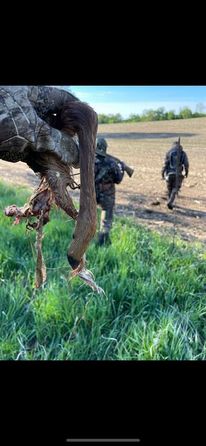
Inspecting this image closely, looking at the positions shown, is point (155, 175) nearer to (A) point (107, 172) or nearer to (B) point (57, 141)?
(A) point (107, 172)

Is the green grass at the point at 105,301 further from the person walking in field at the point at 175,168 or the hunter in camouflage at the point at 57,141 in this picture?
the hunter in camouflage at the point at 57,141

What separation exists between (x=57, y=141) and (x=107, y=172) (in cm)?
87

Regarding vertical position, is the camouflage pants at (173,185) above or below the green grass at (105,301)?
above

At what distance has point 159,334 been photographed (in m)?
1.70

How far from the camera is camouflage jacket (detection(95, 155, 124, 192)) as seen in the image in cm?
194

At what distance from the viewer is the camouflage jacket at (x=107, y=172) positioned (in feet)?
6.36

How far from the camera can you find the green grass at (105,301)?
5.57 feet

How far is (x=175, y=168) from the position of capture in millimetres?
1808

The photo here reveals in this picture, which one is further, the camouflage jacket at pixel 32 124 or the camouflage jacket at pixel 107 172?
the camouflage jacket at pixel 107 172

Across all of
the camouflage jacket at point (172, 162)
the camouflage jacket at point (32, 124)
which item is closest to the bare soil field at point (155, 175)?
the camouflage jacket at point (172, 162)

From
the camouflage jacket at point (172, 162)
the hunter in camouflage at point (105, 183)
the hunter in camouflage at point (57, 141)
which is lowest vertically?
the hunter in camouflage at point (105, 183)

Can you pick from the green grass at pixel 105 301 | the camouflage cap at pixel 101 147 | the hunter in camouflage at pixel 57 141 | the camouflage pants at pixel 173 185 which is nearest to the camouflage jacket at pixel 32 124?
the hunter in camouflage at pixel 57 141
